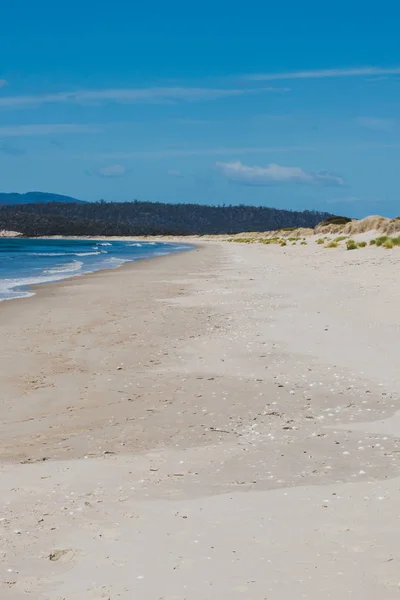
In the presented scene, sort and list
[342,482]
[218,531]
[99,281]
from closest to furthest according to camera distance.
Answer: [218,531] → [342,482] → [99,281]

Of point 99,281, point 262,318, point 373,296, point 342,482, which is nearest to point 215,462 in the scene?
point 342,482

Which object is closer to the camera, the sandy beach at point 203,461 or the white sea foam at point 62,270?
the sandy beach at point 203,461

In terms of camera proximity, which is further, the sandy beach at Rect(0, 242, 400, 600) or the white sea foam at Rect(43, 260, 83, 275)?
the white sea foam at Rect(43, 260, 83, 275)

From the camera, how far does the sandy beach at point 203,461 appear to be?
14.7 feet

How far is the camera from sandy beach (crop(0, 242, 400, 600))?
449 cm

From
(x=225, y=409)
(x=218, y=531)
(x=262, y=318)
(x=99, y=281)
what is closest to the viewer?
(x=218, y=531)

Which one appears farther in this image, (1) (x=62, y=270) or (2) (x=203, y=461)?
(1) (x=62, y=270)

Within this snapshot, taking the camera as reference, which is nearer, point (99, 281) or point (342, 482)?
point (342, 482)

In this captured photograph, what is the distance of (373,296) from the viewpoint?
1881cm

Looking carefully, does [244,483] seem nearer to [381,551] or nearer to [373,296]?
[381,551]

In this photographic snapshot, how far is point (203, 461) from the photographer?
689 cm

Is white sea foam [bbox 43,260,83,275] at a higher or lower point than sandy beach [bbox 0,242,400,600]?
lower

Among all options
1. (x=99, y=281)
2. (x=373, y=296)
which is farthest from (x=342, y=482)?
(x=99, y=281)

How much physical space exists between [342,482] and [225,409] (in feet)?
9.49
